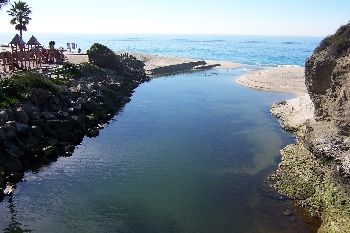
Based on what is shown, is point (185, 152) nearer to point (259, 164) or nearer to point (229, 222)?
point (259, 164)

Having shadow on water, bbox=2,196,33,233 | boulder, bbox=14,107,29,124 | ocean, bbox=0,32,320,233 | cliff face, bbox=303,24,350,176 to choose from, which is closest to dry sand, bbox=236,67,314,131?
ocean, bbox=0,32,320,233

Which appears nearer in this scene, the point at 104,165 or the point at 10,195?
the point at 10,195

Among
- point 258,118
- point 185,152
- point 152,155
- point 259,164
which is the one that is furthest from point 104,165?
point 258,118

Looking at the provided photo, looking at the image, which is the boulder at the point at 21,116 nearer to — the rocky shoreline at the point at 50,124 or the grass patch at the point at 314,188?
the rocky shoreline at the point at 50,124

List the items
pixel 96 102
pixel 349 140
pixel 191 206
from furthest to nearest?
1. pixel 96 102
2. pixel 191 206
3. pixel 349 140

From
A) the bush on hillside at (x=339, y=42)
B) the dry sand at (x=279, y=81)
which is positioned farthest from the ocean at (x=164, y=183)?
the dry sand at (x=279, y=81)

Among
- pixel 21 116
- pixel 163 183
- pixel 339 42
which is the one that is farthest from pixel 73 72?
pixel 339 42

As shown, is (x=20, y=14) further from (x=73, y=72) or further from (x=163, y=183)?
(x=163, y=183)
